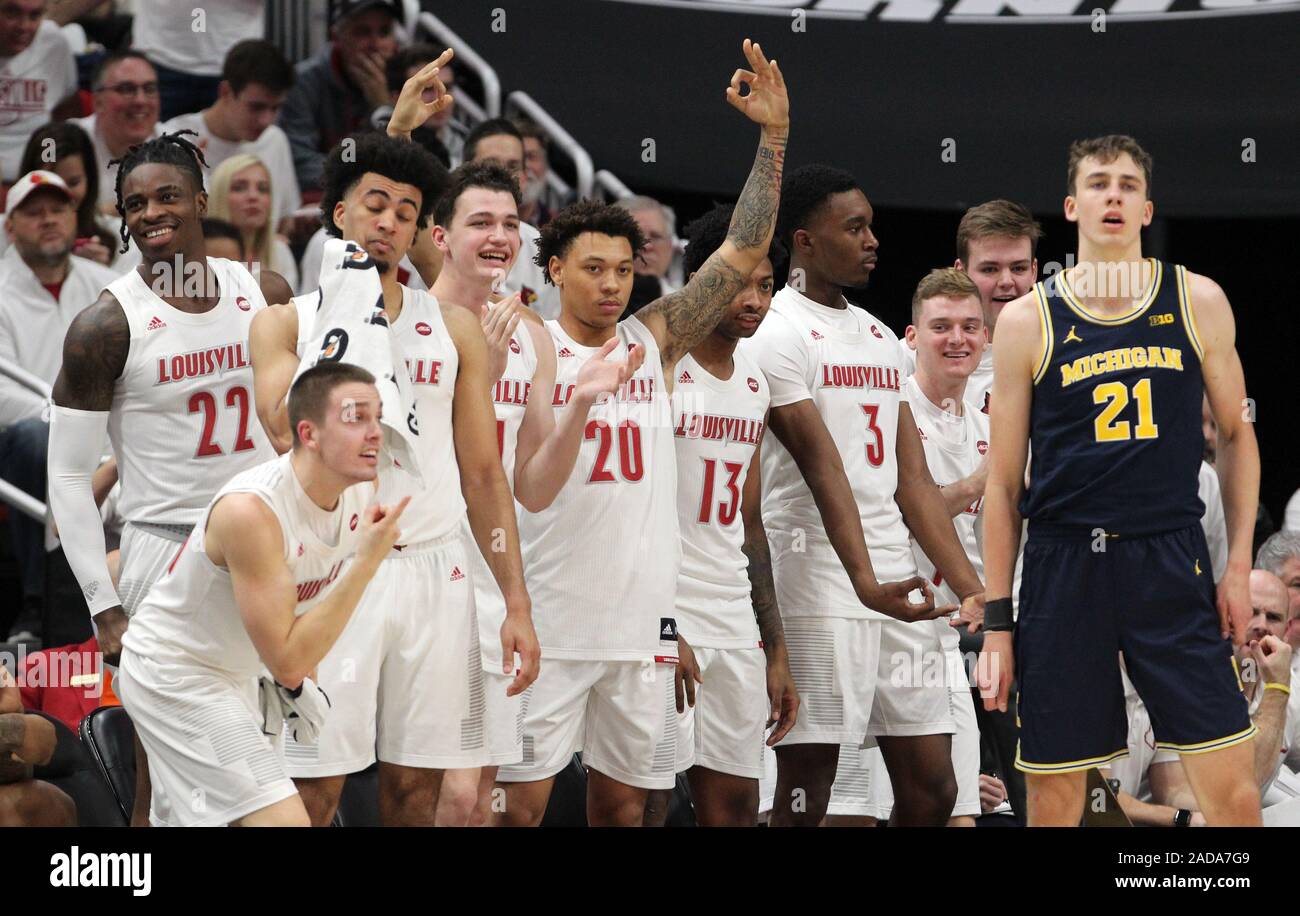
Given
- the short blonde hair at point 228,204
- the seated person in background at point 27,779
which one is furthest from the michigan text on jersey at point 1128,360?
the short blonde hair at point 228,204

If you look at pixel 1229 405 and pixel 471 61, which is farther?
pixel 471 61

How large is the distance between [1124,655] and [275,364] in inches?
87.3

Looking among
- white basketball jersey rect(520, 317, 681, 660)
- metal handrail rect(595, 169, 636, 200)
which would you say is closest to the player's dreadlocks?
white basketball jersey rect(520, 317, 681, 660)

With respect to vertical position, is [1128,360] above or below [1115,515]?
above

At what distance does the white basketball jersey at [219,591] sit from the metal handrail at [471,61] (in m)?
4.41

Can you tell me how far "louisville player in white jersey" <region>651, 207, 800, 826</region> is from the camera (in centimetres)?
534

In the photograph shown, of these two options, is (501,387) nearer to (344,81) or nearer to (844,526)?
(844,526)

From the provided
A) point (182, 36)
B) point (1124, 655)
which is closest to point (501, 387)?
point (1124, 655)

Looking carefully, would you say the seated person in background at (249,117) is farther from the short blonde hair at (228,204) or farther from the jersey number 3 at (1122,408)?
the jersey number 3 at (1122,408)

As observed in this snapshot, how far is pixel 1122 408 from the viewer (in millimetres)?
4520

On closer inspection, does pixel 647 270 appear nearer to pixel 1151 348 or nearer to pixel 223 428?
pixel 223 428

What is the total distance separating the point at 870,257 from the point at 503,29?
12.4 feet

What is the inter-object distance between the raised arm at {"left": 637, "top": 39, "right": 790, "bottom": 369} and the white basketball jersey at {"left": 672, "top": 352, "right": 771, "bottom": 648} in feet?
0.49

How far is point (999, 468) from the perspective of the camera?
465 centimetres
